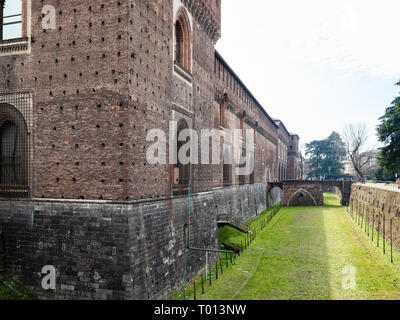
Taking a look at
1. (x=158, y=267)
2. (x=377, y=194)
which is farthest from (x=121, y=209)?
(x=377, y=194)

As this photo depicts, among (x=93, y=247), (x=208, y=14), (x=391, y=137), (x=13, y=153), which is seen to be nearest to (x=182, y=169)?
(x=93, y=247)

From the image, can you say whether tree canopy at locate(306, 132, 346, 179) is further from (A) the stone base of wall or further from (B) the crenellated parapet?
(A) the stone base of wall

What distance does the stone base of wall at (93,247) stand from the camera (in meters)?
8.59

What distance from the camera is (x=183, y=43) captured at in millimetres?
13352

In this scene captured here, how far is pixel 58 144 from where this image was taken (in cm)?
945

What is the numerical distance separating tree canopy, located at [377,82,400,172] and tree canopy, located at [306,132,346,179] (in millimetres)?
34265

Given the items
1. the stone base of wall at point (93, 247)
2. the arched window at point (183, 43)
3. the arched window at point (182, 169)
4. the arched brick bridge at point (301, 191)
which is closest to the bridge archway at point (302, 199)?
the arched brick bridge at point (301, 191)

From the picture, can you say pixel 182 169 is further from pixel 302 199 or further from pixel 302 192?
pixel 302 199

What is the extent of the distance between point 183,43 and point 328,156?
58.0 metres

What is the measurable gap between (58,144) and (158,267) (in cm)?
452

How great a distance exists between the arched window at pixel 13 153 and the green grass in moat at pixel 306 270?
231 inches

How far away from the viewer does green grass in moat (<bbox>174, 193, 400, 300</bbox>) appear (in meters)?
11.1

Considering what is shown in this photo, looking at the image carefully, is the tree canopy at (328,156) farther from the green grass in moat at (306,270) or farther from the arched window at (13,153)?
the arched window at (13,153)
